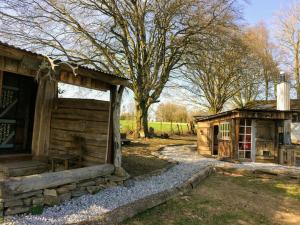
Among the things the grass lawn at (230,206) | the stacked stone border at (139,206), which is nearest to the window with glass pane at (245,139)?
the grass lawn at (230,206)

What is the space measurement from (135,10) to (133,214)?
522 inches

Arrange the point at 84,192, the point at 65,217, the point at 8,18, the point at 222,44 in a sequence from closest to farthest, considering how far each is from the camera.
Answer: the point at 65,217
the point at 84,192
the point at 8,18
the point at 222,44

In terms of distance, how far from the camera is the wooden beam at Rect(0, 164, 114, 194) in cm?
463

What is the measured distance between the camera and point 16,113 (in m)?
7.84

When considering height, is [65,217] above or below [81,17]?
below

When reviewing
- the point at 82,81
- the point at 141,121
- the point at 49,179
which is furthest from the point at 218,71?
the point at 49,179

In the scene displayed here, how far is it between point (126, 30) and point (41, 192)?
13397mm

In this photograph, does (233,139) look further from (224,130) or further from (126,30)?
(126,30)

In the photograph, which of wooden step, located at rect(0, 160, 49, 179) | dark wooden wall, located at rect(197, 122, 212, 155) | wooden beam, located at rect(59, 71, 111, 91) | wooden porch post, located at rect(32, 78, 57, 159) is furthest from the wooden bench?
dark wooden wall, located at rect(197, 122, 212, 155)

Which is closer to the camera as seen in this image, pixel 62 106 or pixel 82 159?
pixel 82 159

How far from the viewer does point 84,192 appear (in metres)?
5.98

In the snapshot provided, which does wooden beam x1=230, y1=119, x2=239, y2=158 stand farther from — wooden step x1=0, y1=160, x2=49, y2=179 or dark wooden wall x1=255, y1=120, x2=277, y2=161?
wooden step x1=0, y1=160, x2=49, y2=179

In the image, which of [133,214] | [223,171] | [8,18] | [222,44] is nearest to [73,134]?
[133,214]

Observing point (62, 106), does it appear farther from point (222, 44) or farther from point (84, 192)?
point (222, 44)
